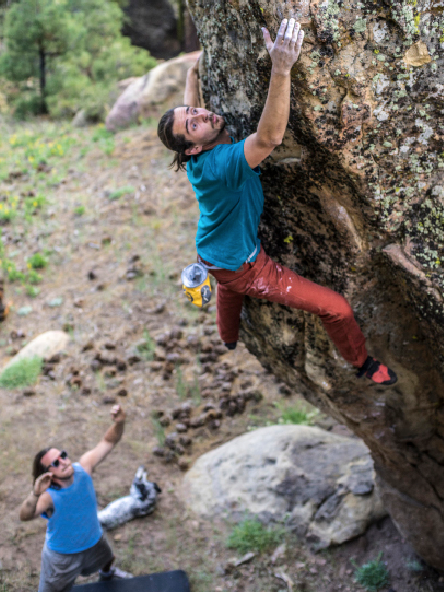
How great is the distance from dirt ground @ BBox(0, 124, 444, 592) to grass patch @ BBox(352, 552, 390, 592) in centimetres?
8

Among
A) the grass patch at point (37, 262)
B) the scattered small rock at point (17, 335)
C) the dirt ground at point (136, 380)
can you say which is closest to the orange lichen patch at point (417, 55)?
the dirt ground at point (136, 380)

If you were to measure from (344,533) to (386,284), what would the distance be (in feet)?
9.23

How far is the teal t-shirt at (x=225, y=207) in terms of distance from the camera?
107 inches

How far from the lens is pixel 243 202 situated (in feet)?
9.77

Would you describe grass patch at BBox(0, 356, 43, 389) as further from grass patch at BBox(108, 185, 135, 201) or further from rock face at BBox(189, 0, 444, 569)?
grass patch at BBox(108, 185, 135, 201)

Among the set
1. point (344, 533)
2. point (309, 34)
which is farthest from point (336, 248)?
point (344, 533)

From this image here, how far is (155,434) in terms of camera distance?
20.8 feet

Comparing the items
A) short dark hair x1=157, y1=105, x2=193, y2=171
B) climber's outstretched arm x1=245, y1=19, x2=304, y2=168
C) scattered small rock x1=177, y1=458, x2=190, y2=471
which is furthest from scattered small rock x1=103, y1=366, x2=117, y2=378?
climber's outstretched arm x1=245, y1=19, x2=304, y2=168

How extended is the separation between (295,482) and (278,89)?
4143 millimetres

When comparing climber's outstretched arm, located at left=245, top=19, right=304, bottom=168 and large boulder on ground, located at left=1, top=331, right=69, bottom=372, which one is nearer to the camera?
climber's outstretched arm, located at left=245, top=19, right=304, bottom=168

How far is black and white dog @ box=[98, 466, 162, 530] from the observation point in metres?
5.27

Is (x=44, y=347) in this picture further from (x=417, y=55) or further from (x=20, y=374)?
(x=417, y=55)

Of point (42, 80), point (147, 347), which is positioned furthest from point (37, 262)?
point (42, 80)

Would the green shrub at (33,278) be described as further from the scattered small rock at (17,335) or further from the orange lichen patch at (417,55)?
the orange lichen patch at (417,55)
